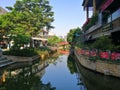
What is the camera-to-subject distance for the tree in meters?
43.2

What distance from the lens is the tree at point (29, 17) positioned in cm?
4319

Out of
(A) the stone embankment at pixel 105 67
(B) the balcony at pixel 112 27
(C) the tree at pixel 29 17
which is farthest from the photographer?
(C) the tree at pixel 29 17

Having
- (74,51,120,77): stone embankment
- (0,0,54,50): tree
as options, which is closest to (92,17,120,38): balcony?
(74,51,120,77): stone embankment

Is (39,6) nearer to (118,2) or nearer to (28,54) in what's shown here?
(28,54)

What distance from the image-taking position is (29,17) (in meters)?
50.4

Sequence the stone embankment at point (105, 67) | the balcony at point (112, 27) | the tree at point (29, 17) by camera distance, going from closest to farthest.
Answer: the stone embankment at point (105, 67) < the balcony at point (112, 27) < the tree at point (29, 17)

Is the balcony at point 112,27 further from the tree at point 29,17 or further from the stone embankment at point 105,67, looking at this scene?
the tree at point 29,17

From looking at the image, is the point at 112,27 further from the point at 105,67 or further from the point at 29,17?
the point at 29,17

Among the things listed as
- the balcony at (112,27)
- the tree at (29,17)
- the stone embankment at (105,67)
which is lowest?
the stone embankment at (105,67)

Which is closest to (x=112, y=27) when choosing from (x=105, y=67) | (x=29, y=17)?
(x=105, y=67)

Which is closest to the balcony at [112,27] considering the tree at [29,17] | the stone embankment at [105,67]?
the stone embankment at [105,67]

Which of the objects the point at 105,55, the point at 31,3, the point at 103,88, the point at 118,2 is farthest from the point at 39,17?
the point at 103,88

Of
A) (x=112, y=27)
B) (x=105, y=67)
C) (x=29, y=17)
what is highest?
(x=29, y=17)

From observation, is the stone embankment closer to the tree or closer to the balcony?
the balcony
